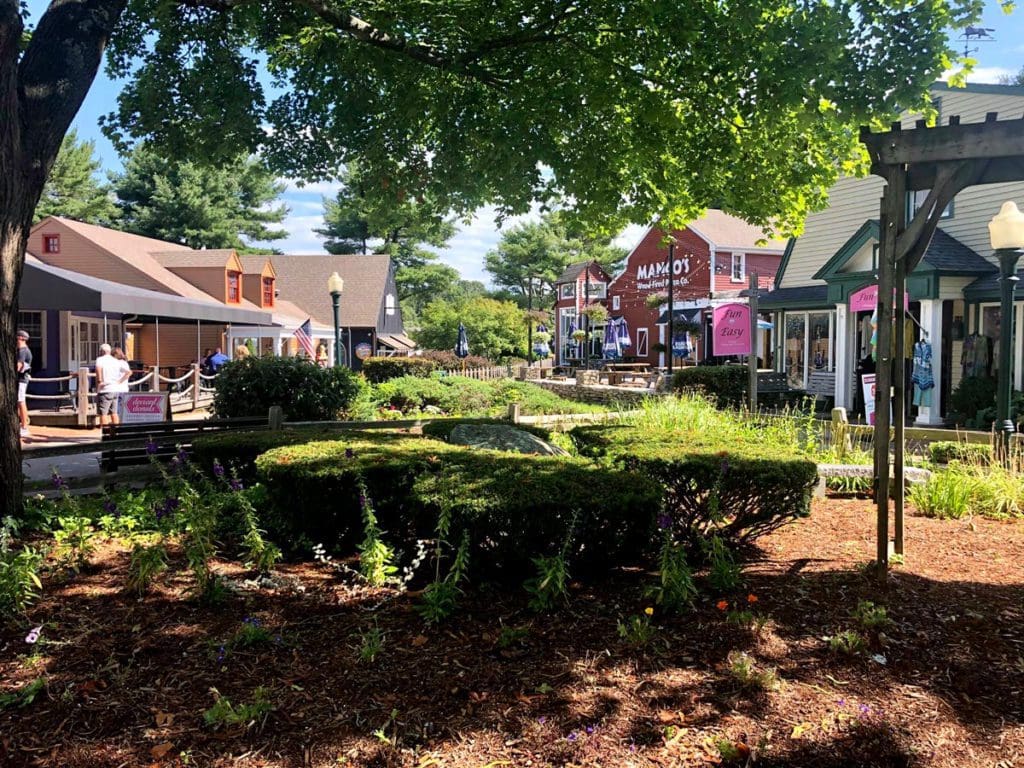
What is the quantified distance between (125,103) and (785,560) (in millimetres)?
8942

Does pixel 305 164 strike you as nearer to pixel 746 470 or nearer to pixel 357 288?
pixel 746 470

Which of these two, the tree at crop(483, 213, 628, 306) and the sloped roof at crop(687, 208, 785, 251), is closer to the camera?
the sloped roof at crop(687, 208, 785, 251)

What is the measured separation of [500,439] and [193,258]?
25.8m

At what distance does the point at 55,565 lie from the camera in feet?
15.7

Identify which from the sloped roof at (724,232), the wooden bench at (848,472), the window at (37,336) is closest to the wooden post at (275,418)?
the wooden bench at (848,472)

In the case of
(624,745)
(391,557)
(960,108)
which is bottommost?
(624,745)

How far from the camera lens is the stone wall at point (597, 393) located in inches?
793

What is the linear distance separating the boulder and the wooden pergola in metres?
2.94

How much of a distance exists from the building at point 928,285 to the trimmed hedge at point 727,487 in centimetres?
958

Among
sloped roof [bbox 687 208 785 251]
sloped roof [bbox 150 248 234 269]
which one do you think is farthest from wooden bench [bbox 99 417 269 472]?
sloped roof [bbox 687 208 785 251]

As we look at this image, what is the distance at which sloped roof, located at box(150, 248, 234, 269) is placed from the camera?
29.3 meters

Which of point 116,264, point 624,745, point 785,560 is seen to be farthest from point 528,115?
point 116,264

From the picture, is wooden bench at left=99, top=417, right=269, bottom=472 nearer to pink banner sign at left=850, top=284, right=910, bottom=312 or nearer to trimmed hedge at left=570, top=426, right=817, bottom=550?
trimmed hedge at left=570, top=426, right=817, bottom=550

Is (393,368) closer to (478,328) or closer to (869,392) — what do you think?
(478,328)
